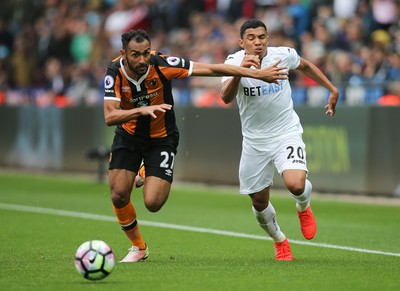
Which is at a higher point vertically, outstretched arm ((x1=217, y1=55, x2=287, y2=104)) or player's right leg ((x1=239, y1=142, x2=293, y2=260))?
outstretched arm ((x1=217, y1=55, x2=287, y2=104))

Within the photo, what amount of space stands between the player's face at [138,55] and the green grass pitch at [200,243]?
1999 millimetres

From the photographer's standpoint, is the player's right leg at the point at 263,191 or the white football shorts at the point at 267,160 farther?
the player's right leg at the point at 263,191

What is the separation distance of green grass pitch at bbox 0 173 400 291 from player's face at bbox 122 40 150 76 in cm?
200

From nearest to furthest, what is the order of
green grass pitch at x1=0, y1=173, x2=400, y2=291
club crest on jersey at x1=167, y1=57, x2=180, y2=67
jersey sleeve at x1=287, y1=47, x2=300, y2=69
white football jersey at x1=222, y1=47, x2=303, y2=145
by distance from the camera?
green grass pitch at x1=0, y1=173, x2=400, y2=291
club crest on jersey at x1=167, y1=57, x2=180, y2=67
white football jersey at x1=222, y1=47, x2=303, y2=145
jersey sleeve at x1=287, y1=47, x2=300, y2=69

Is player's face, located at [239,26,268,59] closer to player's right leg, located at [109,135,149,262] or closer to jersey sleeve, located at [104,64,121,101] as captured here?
jersey sleeve, located at [104,64,121,101]

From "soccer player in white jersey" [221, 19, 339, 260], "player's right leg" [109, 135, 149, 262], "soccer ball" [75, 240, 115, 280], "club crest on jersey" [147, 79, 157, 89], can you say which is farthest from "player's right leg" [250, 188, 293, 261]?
"soccer ball" [75, 240, 115, 280]

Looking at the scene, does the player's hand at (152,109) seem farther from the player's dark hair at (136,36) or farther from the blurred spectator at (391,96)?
the blurred spectator at (391,96)

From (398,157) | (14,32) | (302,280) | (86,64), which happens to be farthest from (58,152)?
(302,280)

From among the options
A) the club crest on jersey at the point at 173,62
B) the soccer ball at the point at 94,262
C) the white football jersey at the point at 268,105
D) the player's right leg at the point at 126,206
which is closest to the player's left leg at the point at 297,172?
the white football jersey at the point at 268,105

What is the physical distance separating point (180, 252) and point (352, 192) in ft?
24.4

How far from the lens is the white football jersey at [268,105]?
37.0 feet

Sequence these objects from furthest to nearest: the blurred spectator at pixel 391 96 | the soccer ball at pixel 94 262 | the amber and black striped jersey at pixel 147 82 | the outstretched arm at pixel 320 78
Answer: the blurred spectator at pixel 391 96
the outstretched arm at pixel 320 78
the amber and black striped jersey at pixel 147 82
the soccer ball at pixel 94 262

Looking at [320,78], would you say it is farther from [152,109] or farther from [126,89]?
[152,109]

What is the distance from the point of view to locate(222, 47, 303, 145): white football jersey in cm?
1128
